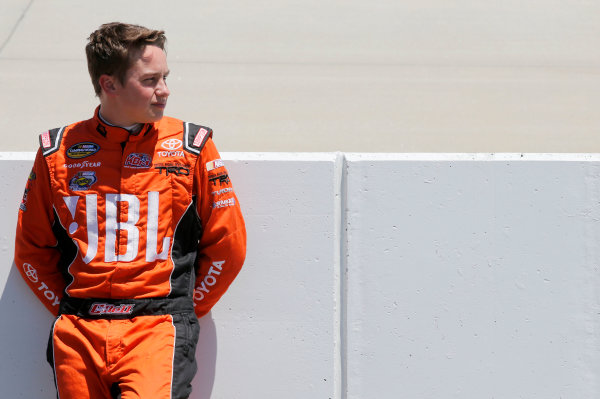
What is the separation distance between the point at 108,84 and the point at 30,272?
78 centimetres

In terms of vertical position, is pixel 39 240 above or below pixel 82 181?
below

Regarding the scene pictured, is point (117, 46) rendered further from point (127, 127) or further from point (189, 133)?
point (189, 133)

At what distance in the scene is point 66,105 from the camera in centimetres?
480

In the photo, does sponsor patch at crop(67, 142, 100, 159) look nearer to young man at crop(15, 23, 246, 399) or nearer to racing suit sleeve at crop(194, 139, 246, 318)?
young man at crop(15, 23, 246, 399)

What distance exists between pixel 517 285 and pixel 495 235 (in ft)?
0.75

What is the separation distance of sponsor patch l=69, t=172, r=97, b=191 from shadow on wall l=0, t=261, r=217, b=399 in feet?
2.22

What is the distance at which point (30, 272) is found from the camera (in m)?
2.89

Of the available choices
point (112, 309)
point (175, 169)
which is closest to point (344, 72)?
point (175, 169)

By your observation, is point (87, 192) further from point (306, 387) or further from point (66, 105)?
point (66, 105)

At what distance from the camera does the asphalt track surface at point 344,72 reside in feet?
15.0

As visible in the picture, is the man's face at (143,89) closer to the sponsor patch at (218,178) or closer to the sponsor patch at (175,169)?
the sponsor patch at (175,169)

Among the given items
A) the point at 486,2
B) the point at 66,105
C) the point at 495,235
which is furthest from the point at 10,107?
the point at 486,2

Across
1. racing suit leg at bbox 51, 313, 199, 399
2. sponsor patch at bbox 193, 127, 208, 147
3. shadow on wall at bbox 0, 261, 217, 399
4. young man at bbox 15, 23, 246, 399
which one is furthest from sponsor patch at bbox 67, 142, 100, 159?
shadow on wall at bbox 0, 261, 217, 399

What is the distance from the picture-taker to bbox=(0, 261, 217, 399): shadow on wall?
3193mm
